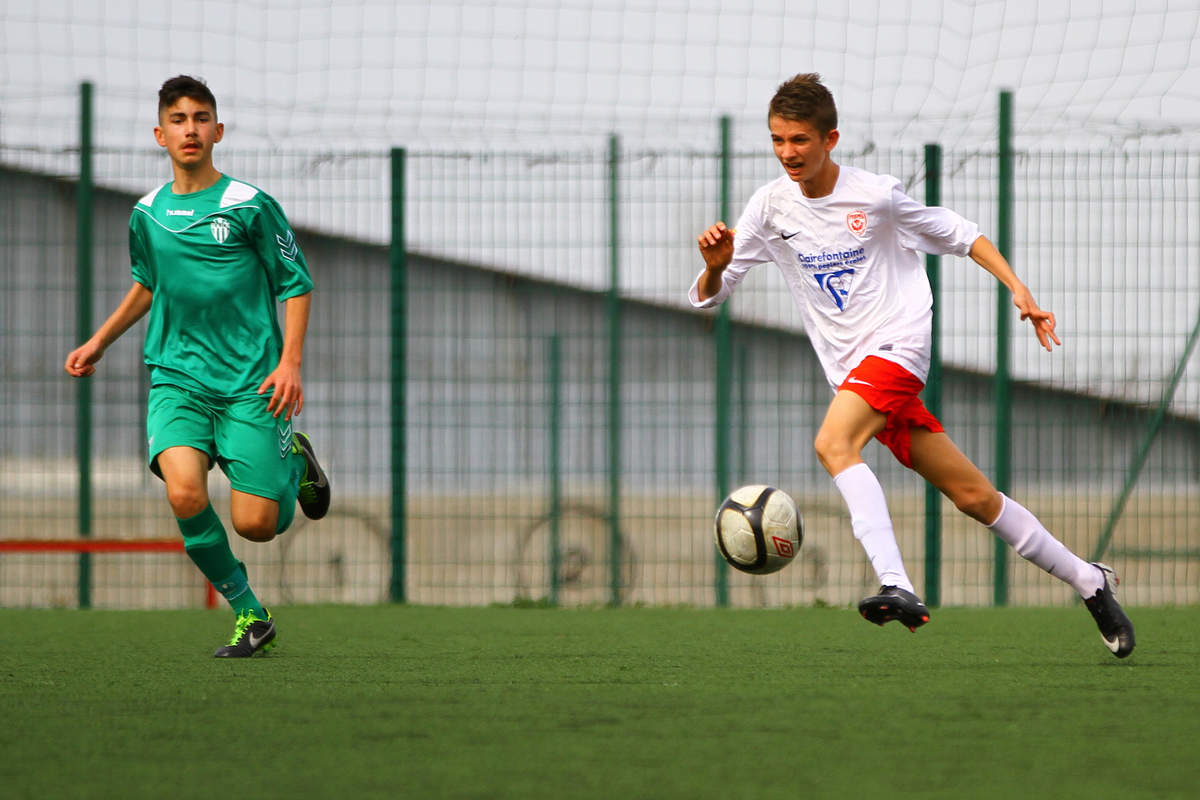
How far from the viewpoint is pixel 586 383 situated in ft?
29.5

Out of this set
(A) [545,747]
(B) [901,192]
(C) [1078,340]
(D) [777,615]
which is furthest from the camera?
(C) [1078,340]

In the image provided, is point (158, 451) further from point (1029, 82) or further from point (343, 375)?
point (1029, 82)

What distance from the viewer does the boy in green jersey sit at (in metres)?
5.26

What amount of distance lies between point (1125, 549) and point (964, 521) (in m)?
0.93

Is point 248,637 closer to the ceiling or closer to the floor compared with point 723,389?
closer to the floor

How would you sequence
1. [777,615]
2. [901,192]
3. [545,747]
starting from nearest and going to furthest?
[545,747] → [901,192] → [777,615]

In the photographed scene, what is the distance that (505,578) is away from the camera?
348 inches

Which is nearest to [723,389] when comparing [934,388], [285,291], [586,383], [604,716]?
[586,383]

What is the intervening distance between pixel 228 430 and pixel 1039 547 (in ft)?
9.52

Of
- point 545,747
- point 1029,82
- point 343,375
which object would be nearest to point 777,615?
point 343,375

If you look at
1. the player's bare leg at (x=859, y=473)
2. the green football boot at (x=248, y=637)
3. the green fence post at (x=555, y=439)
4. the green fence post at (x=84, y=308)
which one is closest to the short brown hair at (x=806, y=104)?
the player's bare leg at (x=859, y=473)

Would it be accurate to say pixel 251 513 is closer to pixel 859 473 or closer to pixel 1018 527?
pixel 859 473

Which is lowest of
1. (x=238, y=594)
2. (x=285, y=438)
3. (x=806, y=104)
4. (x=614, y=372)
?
(x=238, y=594)

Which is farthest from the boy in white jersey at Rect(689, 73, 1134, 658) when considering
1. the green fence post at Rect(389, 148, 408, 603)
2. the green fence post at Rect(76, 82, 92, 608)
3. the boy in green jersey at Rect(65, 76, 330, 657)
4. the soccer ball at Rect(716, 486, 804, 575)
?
the green fence post at Rect(76, 82, 92, 608)
